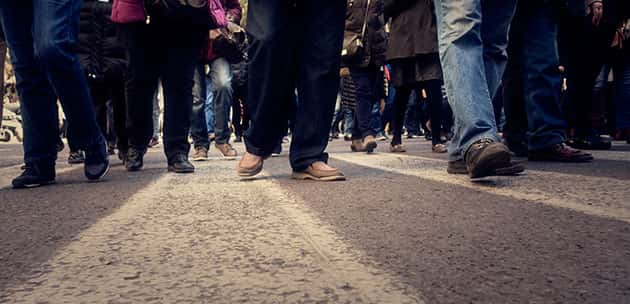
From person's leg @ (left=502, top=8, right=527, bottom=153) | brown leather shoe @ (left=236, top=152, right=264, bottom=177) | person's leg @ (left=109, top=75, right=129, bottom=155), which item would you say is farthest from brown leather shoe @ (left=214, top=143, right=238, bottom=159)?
person's leg @ (left=502, top=8, right=527, bottom=153)

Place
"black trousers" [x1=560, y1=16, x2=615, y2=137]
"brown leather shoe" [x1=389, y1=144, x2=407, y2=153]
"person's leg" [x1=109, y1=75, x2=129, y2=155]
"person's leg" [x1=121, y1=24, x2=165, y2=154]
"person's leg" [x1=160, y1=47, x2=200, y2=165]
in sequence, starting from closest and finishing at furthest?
"person's leg" [x1=121, y1=24, x2=165, y2=154], "person's leg" [x1=160, y1=47, x2=200, y2=165], "person's leg" [x1=109, y1=75, x2=129, y2=155], "black trousers" [x1=560, y1=16, x2=615, y2=137], "brown leather shoe" [x1=389, y1=144, x2=407, y2=153]

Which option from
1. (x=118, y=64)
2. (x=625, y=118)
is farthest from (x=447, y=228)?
(x=625, y=118)

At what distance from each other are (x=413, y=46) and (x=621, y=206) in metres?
3.44

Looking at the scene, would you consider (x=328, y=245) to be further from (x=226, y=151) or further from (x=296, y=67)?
(x=226, y=151)

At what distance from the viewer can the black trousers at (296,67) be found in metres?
2.76

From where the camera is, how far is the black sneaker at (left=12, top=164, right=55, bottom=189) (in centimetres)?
280

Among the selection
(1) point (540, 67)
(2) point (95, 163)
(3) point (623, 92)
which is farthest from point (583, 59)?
(2) point (95, 163)

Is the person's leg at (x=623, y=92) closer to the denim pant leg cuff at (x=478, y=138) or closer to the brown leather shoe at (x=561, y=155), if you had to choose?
the brown leather shoe at (x=561, y=155)

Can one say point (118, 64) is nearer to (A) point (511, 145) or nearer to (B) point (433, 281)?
(A) point (511, 145)

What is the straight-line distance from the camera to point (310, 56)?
284 cm

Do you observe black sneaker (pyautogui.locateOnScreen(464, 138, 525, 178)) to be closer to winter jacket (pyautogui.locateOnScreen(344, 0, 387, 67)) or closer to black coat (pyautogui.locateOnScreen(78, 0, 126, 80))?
winter jacket (pyautogui.locateOnScreen(344, 0, 387, 67))

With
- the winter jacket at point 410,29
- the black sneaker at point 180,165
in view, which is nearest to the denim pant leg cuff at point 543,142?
the winter jacket at point 410,29

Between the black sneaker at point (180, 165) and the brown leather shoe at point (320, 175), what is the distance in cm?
94

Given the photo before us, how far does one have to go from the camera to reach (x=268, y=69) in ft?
9.12
